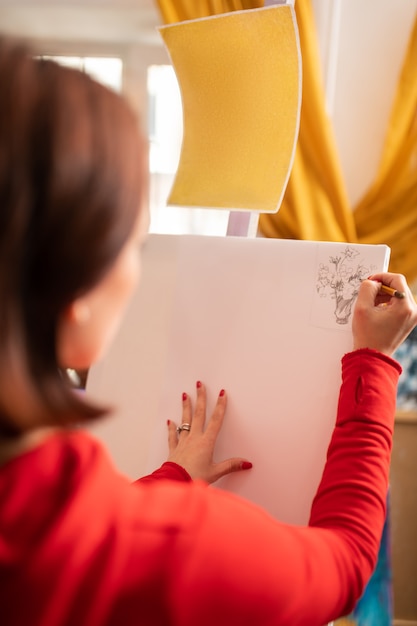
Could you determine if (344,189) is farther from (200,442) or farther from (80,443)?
(80,443)

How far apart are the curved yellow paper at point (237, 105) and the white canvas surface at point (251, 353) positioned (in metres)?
0.08

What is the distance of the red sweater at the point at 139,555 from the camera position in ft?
1.26

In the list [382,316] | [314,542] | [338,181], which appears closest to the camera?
[314,542]

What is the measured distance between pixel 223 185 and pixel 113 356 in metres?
0.35

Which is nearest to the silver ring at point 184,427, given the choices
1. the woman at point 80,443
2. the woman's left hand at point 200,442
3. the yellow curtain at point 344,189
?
the woman's left hand at point 200,442

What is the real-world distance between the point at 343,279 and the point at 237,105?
1.06 feet

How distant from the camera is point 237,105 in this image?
911 millimetres

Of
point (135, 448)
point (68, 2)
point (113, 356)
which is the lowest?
point (135, 448)

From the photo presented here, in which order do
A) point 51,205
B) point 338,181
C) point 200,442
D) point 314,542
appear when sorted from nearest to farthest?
point 51,205 < point 314,542 < point 200,442 < point 338,181

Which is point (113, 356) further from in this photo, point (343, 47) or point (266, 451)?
point (343, 47)

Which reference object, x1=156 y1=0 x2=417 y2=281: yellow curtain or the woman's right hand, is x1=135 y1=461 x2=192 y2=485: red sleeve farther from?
x1=156 y1=0 x2=417 y2=281: yellow curtain

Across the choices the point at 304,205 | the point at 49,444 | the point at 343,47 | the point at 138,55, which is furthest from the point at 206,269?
the point at 138,55

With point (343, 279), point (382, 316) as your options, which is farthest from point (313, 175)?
point (382, 316)

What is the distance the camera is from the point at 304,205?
119cm
